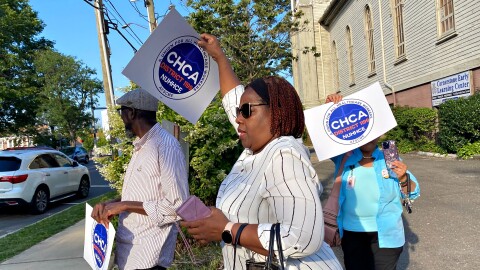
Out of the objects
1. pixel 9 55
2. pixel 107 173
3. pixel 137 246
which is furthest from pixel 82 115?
pixel 137 246

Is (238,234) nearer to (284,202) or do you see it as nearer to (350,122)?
(284,202)

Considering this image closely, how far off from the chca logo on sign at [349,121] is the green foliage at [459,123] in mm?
11280

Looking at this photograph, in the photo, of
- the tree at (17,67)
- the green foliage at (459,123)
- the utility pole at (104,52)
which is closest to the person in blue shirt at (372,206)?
the green foliage at (459,123)

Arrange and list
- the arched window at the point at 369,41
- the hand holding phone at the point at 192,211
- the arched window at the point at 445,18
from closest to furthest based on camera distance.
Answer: the hand holding phone at the point at 192,211 → the arched window at the point at 445,18 → the arched window at the point at 369,41

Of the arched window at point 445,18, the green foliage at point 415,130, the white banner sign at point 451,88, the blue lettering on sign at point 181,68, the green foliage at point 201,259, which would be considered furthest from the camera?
the green foliage at point 415,130

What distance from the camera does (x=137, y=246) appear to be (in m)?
2.39

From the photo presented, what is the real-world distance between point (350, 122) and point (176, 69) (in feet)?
3.86

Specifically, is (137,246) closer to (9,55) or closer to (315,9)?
(9,55)

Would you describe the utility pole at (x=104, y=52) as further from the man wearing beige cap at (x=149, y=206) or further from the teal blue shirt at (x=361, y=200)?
the teal blue shirt at (x=361, y=200)

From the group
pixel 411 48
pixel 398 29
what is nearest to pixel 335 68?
pixel 398 29

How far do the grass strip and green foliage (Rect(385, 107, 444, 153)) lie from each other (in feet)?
36.0

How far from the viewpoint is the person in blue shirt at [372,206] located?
280cm

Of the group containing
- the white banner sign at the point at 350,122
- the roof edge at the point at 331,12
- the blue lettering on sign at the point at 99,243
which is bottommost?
the blue lettering on sign at the point at 99,243

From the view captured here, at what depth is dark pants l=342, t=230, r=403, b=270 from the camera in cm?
286
